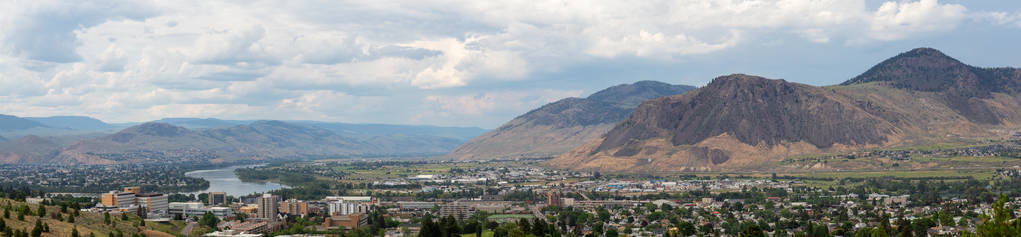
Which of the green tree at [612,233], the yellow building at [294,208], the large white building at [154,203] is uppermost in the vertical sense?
the large white building at [154,203]

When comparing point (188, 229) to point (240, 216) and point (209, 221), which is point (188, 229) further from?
point (240, 216)

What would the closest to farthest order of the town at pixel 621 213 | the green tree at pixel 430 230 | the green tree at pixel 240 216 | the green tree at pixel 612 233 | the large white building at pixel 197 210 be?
the green tree at pixel 430 230 → the town at pixel 621 213 → the green tree at pixel 612 233 → the green tree at pixel 240 216 → the large white building at pixel 197 210

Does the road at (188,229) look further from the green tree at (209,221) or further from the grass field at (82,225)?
the grass field at (82,225)

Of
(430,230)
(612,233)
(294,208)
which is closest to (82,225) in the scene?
(430,230)

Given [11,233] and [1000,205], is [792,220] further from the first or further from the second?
[11,233]

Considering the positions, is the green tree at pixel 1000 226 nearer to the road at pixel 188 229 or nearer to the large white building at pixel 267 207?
the road at pixel 188 229

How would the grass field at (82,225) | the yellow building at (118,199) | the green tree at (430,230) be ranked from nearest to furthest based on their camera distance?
the grass field at (82,225) → the green tree at (430,230) → the yellow building at (118,199)

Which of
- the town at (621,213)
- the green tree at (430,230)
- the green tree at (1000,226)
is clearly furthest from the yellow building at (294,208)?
the green tree at (1000,226)

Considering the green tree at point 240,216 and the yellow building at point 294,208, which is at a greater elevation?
the yellow building at point 294,208

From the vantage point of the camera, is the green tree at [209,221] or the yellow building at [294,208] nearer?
the green tree at [209,221]

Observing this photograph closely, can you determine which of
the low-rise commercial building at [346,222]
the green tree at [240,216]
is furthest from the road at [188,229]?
the low-rise commercial building at [346,222]

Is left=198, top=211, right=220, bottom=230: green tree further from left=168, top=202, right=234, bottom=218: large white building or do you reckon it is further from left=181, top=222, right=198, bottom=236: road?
left=168, top=202, right=234, bottom=218: large white building

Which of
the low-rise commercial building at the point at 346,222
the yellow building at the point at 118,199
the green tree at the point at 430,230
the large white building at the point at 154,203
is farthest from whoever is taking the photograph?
the large white building at the point at 154,203
